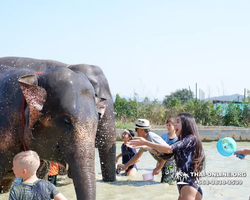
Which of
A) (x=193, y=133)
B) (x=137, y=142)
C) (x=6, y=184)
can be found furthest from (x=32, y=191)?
(x=6, y=184)

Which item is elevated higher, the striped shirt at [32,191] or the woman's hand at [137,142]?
the woman's hand at [137,142]

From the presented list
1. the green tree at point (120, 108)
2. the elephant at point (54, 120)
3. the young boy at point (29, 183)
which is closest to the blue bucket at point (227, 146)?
the elephant at point (54, 120)

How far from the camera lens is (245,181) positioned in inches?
302

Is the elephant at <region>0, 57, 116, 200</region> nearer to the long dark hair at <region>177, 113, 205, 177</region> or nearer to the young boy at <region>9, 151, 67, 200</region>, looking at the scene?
the young boy at <region>9, 151, 67, 200</region>

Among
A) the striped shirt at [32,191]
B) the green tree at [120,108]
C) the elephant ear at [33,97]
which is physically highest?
the elephant ear at [33,97]

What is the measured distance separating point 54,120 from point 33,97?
35 cm

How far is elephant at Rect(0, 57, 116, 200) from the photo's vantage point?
4309 mm

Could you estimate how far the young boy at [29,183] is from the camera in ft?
10.9

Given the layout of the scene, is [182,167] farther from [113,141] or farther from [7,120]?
[113,141]

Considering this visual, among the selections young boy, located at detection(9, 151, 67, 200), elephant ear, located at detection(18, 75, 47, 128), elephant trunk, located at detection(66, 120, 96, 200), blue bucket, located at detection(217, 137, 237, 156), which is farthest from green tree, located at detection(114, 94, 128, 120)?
young boy, located at detection(9, 151, 67, 200)

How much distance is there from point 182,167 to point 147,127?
246 centimetres

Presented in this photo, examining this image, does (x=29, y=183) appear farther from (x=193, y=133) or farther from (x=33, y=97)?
(x=193, y=133)

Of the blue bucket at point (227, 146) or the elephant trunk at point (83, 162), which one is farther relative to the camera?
the blue bucket at point (227, 146)

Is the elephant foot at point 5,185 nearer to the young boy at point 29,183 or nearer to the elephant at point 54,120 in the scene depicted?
the elephant at point 54,120
